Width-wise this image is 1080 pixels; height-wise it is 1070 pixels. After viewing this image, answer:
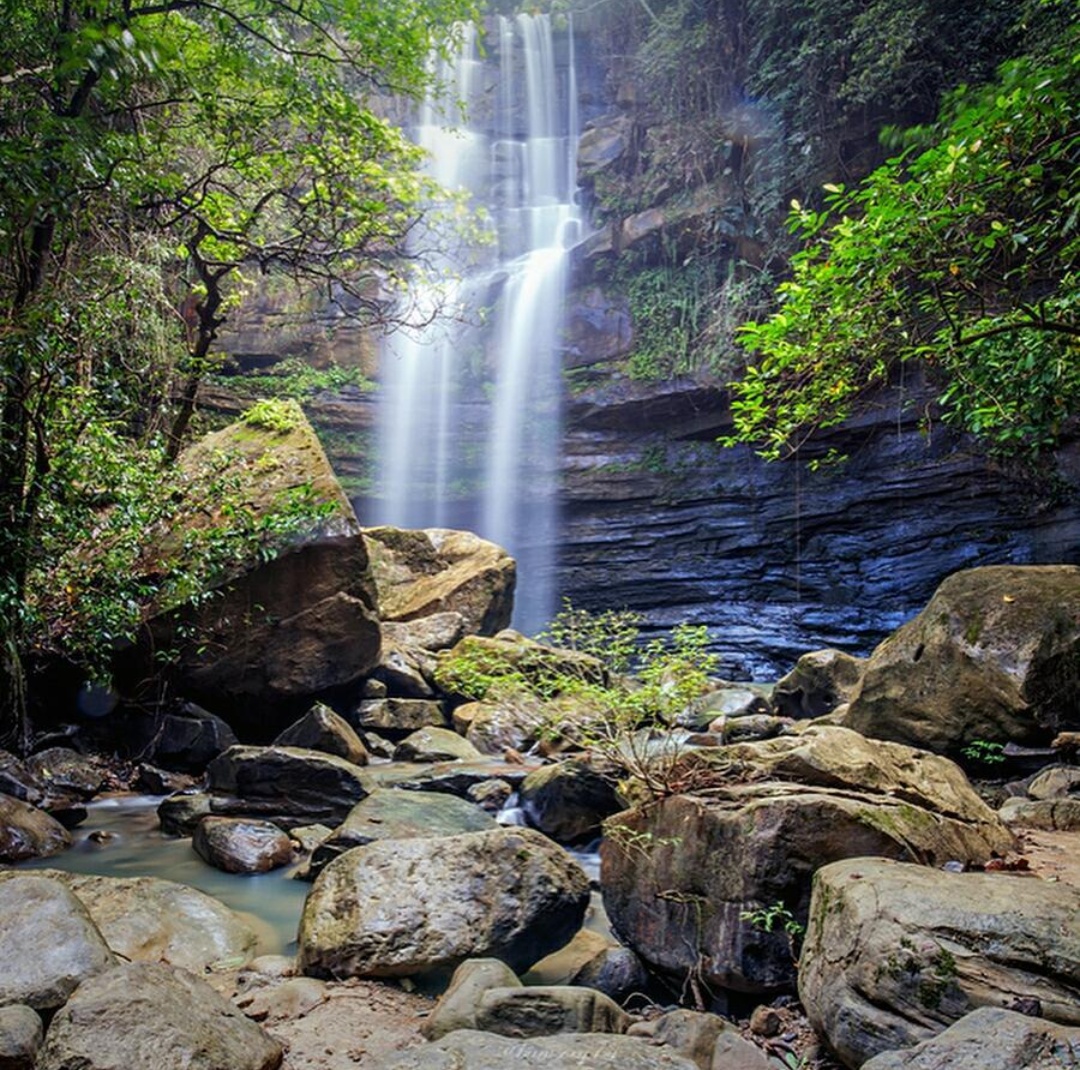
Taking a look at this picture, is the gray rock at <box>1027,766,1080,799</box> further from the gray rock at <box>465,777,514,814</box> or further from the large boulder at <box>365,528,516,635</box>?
the large boulder at <box>365,528,516,635</box>

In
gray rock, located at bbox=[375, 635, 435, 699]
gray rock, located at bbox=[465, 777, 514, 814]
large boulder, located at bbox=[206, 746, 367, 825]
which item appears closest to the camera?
large boulder, located at bbox=[206, 746, 367, 825]

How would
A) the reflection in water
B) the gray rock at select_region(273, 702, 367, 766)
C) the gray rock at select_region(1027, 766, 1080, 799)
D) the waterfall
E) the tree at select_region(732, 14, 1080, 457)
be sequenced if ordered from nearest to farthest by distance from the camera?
the tree at select_region(732, 14, 1080, 457)
the reflection in water
the gray rock at select_region(1027, 766, 1080, 799)
the gray rock at select_region(273, 702, 367, 766)
the waterfall

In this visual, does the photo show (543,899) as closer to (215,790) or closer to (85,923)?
(85,923)

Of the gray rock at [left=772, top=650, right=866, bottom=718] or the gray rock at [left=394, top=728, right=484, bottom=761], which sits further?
the gray rock at [left=772, top=650, right=866, bottom=718]

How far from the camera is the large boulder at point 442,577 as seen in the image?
11609 mm

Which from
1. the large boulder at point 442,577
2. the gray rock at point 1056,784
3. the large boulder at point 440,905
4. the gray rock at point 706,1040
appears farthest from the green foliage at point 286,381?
the gray rock at point 706,1040

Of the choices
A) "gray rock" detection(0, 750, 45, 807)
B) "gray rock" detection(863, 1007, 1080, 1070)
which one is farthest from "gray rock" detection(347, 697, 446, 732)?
"gray rock" detection(863, 1007, 1080, 1070)

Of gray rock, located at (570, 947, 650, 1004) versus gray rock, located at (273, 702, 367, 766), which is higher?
gray rock, located at (570, 947, 650, 1004)

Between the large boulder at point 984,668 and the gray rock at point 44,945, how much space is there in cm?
538

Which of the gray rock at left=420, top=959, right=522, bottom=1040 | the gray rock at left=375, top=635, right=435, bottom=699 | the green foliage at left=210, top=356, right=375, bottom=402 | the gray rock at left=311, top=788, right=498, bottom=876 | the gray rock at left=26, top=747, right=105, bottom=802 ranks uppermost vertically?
the green foliage at left=210, top=356, right=375, bottom=402

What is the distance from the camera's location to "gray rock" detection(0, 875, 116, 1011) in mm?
2422

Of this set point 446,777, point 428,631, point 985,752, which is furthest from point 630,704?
point 428,631

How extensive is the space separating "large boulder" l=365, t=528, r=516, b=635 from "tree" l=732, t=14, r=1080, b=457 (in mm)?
7118

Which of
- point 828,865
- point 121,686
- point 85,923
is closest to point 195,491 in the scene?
point 121,686
